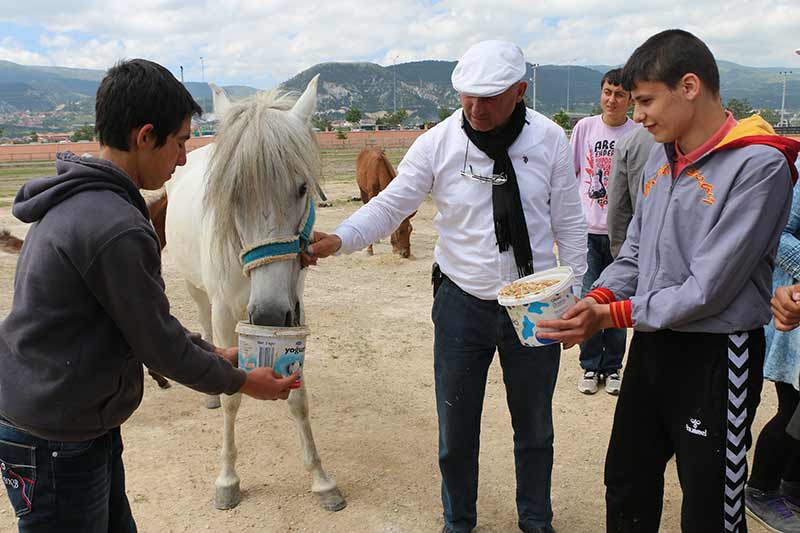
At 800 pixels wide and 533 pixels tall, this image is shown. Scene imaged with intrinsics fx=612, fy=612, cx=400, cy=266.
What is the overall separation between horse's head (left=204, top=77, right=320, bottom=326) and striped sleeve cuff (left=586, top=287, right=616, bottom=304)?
1259mm

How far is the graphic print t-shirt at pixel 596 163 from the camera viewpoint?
4770 mm

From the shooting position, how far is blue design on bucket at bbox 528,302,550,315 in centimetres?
212

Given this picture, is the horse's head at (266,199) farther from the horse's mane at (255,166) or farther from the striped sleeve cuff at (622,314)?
the striped sleeve cuff at (622,314)

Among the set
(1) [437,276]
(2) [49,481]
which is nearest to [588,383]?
(1) [437,276]

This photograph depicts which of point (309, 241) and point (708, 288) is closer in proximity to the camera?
point (708, 288)

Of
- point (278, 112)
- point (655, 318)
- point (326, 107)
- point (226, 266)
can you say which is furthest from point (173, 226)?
point (326, 107)

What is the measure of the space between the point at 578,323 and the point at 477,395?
3.01 ft

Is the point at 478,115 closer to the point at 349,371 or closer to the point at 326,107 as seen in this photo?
the point at 349,371

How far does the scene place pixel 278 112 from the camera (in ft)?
9.20

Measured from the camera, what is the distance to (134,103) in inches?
67.3

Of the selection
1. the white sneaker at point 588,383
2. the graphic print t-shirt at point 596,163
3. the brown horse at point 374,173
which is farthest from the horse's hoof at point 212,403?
the brown horse at point 374,173

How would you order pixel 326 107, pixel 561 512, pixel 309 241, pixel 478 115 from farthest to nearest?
pixel 326 107 → pixel 561 512 → pixel 309 241 → pixel 478 115

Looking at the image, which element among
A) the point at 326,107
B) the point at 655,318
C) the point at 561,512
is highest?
the point at 326,107

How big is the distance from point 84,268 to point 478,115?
164cm
